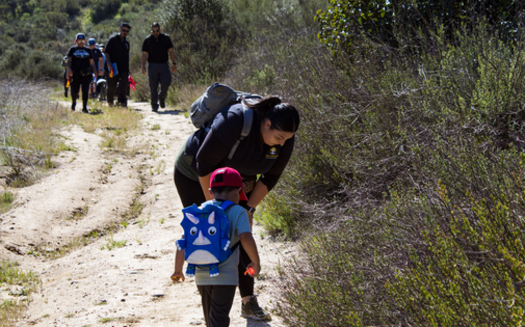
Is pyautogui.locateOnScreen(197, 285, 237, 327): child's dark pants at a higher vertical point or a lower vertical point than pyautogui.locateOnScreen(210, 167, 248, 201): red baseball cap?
lower

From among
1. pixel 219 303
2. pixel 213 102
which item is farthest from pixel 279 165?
pixel 219 303

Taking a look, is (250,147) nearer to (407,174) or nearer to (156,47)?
(407,174)

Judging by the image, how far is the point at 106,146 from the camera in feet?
28.5

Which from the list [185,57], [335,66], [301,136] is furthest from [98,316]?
[185,57]

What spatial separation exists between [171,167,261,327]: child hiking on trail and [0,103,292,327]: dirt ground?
0.71 m

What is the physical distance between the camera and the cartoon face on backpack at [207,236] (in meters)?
2.66

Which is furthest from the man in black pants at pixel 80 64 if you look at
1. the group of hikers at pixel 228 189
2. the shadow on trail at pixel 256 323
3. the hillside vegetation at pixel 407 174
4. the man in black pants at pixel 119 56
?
the shadow on trail at pixel 256 323

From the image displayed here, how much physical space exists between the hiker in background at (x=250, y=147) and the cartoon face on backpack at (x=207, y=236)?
457 mm

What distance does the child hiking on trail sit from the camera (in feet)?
8.86

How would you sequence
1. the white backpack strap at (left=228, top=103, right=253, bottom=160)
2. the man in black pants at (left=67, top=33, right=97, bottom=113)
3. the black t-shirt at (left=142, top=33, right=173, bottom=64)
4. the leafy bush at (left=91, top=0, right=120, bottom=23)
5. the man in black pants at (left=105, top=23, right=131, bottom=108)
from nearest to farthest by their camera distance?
the white backpack strap at (left=228, top=103, right=253, bottom=160)
the black t-shirt at (left=142, top=33, right=173, bottom=64)
the man in black pants at (left=67, top=33, right=97, bottom=113)
the man in black pants at (left=105, top=23, right=131, bottom=108)
the leafy bush at (left=91, top=0, right=120, bottom=23)

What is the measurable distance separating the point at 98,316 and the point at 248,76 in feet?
23.6

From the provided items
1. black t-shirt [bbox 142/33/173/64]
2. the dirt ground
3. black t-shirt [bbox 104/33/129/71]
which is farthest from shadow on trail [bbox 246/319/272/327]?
black t-shirt [bbox 104/33/129/71]

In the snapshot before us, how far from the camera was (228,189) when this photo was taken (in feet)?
8.98

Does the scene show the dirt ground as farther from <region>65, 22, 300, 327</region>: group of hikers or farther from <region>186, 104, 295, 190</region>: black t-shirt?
<region>186, 104, 295, 190</region>: black t-shirt
